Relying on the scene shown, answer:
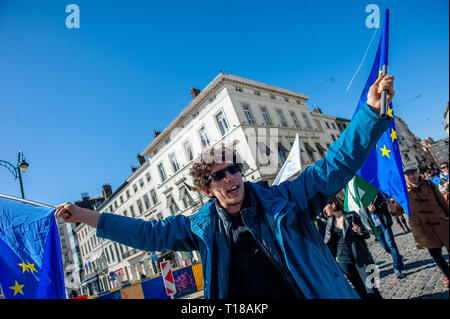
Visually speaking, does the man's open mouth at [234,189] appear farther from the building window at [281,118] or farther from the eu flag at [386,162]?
the building window at [281,118]

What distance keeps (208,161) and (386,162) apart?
6.06ft

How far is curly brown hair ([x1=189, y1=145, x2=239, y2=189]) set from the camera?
6.80 feet

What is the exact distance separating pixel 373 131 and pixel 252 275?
1.12 metres

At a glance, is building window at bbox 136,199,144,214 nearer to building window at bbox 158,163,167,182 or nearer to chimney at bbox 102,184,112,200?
building window at bbox 158,163,167,182

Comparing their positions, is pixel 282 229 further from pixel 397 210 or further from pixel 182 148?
pixel 182 148

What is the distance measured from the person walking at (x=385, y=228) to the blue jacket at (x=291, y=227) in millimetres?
4839

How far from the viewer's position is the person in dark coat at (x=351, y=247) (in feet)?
13.3

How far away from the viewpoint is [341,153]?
1394 mm

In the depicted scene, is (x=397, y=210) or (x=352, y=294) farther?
(x=397, y=210)

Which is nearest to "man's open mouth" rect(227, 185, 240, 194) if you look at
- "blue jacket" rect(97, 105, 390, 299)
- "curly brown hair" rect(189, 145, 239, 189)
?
"blue jacket" rect(97, 105, 390, 299)

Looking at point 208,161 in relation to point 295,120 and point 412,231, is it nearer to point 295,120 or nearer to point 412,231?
point 412,231

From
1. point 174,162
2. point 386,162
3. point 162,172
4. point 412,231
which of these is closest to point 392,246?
point 412,231

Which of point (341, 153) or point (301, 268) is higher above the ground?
point (341, 153)
